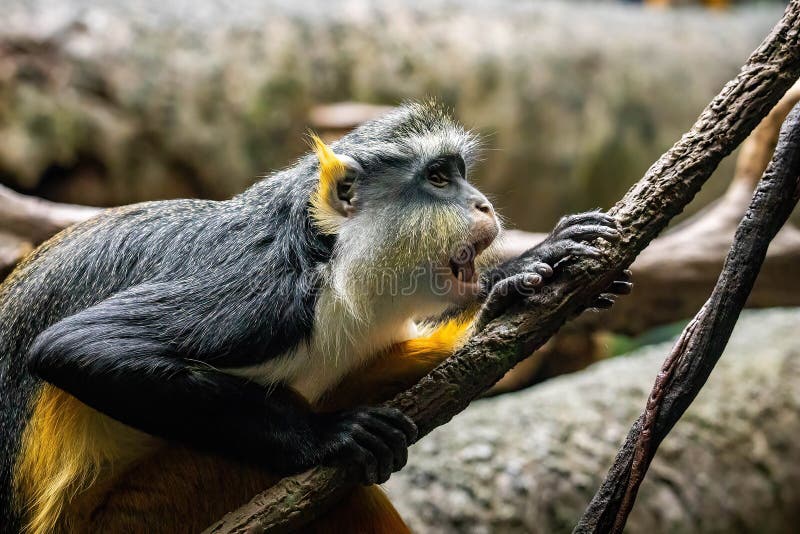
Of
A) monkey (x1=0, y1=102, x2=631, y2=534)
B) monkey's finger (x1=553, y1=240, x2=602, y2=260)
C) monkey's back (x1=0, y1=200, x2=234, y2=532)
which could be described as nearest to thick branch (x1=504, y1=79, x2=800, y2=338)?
monkey (x1=0, y1=102, x2=631, y2=534)

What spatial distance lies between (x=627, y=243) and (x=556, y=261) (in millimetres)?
243

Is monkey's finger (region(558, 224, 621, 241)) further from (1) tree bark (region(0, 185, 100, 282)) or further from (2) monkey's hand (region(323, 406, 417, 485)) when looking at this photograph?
(1) tree bark (region(0, 185, 100, 282))

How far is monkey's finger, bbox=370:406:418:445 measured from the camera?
2.64 meters

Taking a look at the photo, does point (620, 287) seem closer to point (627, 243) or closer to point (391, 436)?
point (627, 243)

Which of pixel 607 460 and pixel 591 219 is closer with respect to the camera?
pixel 591 219

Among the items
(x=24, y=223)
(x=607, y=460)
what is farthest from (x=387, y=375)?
(x=24, y=223)

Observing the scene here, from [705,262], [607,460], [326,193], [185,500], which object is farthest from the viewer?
[705,262]

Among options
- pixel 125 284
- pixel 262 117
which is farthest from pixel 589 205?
pixel 125 284

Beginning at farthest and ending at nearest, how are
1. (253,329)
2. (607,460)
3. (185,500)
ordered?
1. (607,460)
2. (185,500)
3. (253,329)

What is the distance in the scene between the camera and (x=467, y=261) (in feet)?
10.2

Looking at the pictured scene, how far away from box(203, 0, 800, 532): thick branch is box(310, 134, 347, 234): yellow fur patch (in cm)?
69

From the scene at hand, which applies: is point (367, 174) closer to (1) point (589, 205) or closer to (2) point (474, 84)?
(2) point (474, 84)

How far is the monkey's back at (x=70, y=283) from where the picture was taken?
3055mm

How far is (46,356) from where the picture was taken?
8.63 feet
